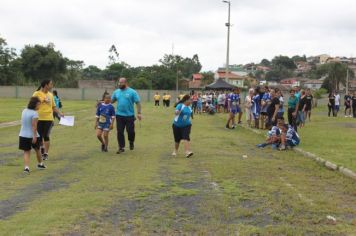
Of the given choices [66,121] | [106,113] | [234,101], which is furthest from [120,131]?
[234,101]

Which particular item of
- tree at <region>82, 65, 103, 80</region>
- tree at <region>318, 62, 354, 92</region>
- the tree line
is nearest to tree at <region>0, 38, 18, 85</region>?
the tree line

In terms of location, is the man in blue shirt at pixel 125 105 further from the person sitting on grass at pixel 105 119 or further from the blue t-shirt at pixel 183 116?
the blue t-shirt at pixel 183 116

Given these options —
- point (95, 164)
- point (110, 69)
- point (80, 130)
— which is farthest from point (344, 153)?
point (110, 69)

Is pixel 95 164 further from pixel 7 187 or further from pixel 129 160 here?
pixel 7 187

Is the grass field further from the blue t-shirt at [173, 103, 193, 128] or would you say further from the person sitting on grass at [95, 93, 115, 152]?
the blue t-shirt at [173, 103, 193, 128]

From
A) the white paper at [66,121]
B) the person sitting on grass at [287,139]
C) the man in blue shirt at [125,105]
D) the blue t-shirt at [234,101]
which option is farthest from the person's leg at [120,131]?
the blue t-shirt at [234,101]

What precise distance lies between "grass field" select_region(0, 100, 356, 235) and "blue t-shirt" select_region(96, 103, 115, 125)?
2.63 ft

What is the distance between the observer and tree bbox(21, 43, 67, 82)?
7788cm

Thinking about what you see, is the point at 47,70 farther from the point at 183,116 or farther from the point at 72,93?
the point at 183,116

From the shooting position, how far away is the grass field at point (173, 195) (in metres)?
6.11

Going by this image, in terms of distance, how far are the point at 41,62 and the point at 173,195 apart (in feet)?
240

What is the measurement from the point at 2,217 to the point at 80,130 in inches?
531

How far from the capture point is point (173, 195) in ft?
25.5

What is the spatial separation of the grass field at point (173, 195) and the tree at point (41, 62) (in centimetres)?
6740
